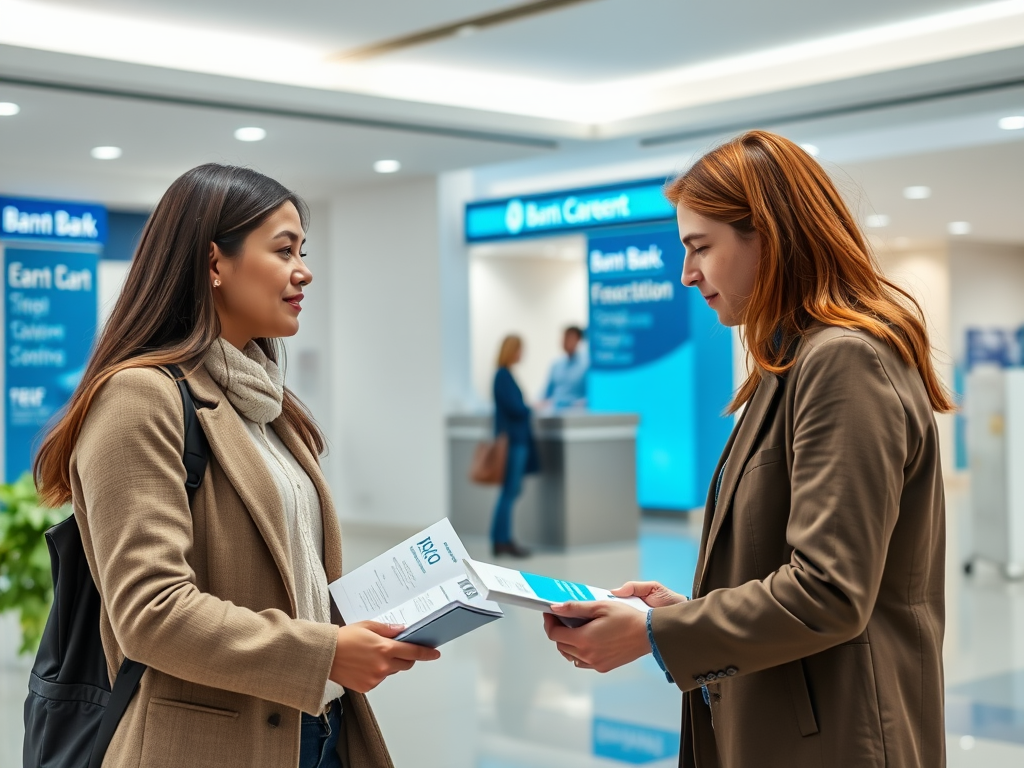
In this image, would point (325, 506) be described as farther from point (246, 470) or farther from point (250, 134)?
point (250, 134)

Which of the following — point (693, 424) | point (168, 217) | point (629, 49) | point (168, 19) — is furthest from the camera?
point (693, 424)

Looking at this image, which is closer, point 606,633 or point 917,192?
point 606,633

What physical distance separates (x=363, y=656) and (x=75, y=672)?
18.4 inches

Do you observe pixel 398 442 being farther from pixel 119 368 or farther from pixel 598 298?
pixel 119 368

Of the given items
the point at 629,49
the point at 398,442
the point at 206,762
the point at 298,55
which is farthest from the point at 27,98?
the point at 206,762

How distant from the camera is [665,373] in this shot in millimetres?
12836

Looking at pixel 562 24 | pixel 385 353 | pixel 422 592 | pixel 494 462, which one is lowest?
pixel 494 462

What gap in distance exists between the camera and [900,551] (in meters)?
1.68

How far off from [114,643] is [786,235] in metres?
1.18

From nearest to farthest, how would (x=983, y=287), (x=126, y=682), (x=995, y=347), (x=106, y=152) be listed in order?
(x=126, y=682) < (x=106, y=152) < (x=983, y=287) < (x=995, y=347)

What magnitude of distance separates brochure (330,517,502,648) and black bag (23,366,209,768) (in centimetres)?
34

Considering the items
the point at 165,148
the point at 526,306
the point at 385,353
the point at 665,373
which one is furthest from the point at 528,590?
the point at 526,306

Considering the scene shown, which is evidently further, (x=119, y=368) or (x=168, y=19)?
(x=168, y=19)

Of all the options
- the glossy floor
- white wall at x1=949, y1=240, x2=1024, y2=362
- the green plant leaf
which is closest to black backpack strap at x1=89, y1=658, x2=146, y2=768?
A: the glossy floor
